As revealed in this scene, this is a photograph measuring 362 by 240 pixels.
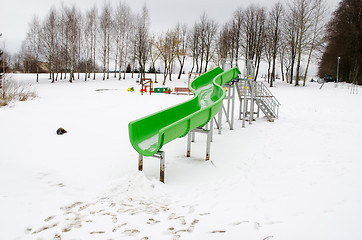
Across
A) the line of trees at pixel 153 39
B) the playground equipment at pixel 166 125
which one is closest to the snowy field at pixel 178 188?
the playground equipment at pixel 166 125

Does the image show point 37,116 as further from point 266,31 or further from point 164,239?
point 266,31

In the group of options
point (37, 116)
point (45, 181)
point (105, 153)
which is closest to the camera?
point (45, 181)

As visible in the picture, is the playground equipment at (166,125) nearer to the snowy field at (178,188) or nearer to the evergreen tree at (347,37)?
the snowy field at (178,188)

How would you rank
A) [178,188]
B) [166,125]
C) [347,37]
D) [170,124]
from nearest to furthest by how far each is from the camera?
[178,188], [170,124], [166,125], [347,37]

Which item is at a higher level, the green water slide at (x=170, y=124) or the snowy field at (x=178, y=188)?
the green water slide at (x=170, y=124)

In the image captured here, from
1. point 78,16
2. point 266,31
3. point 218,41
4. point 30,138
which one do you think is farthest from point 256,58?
point 30,138

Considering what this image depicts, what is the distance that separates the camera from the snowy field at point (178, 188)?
3.30 meters

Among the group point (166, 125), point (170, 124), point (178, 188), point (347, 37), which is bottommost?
point (178, 188)

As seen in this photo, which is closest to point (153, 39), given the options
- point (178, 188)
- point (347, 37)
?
point (347, 37)

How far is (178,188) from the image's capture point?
4.87 meters

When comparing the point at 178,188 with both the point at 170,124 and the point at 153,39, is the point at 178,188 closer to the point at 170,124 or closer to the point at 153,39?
the point at 170,124

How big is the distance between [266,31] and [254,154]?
31.7 m

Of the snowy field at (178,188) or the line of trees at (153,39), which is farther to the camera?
the line of trees at (153,39)

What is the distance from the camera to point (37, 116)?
33.4ft
